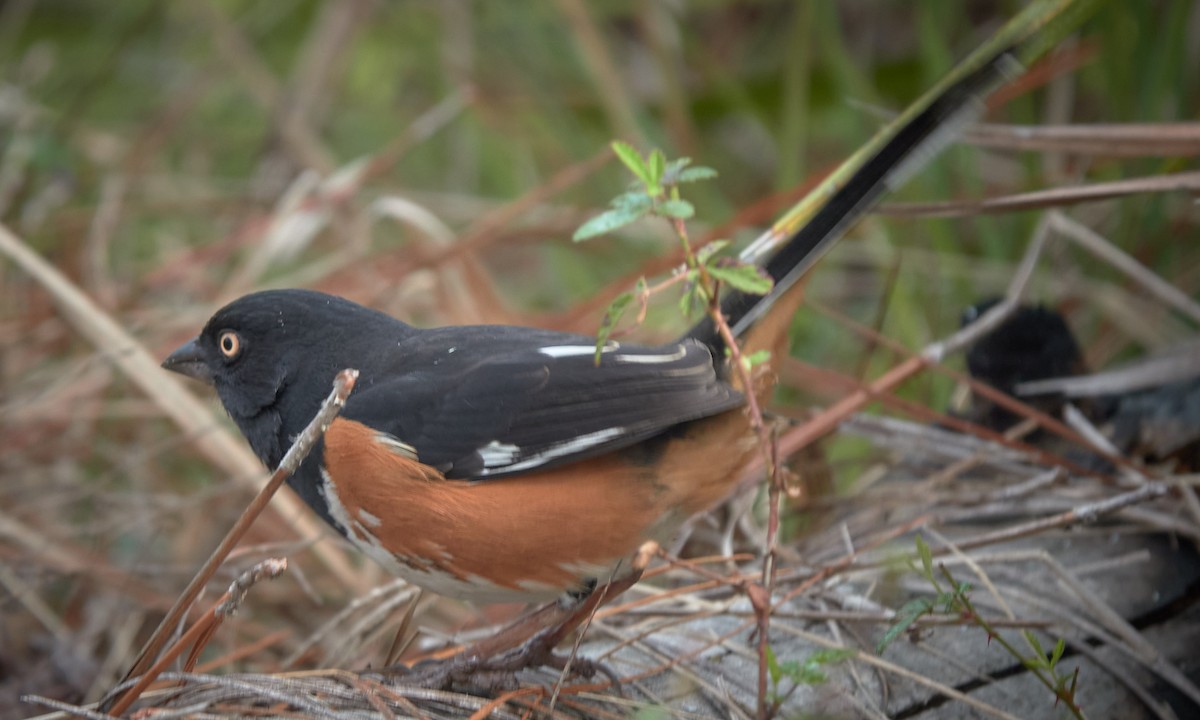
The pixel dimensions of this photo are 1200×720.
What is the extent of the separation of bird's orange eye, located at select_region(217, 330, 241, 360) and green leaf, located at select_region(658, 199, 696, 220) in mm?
975

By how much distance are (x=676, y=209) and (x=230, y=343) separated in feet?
3.35

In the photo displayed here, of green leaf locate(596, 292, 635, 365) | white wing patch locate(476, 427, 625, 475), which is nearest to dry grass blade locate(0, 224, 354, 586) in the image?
white wing patch locate(476, 427, 625, 475)

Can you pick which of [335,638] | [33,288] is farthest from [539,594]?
[33,288]

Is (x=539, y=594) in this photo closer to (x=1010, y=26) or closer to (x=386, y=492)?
(x=386, y=492)

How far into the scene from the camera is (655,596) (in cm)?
211

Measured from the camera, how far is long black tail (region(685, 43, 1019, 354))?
1.77 m

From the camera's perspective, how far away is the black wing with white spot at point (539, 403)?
1792 millimetres

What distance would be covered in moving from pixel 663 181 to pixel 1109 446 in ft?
4.33

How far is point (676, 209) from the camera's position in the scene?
4.77 ft

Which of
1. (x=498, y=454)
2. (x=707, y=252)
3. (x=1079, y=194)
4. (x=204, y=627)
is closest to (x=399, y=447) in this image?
(x=498, y=454)

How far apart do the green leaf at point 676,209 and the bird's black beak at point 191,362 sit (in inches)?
42.5

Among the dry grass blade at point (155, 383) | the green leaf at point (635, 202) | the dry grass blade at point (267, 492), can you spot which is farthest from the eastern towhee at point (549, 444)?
the dry grass blade at point (155, 383)

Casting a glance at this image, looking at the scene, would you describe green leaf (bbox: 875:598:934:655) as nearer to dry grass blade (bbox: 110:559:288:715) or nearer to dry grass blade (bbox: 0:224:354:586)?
dry grass blade (bbox: 110:559:288:715)

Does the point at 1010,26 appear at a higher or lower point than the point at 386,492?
higher
